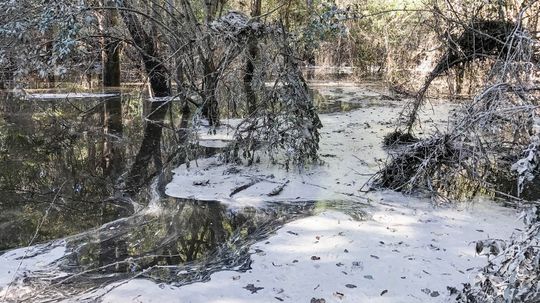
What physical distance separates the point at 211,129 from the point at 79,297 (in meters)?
5.01

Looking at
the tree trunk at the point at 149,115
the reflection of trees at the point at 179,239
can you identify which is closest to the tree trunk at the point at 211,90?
the tree trunk at the point at 149,115

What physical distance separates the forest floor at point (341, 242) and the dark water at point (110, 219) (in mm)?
189

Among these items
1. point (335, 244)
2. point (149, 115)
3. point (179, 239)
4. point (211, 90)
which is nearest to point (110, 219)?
point (179, 239)

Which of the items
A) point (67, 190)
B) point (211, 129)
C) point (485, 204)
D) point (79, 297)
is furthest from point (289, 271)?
point (211, 129)

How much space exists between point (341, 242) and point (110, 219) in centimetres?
205

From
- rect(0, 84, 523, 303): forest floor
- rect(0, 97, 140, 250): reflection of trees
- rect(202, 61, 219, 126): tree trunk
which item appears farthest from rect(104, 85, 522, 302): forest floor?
rect(202, 61, 219, 126): tree trunk

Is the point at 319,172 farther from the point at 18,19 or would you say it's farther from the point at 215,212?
the point at 18,19

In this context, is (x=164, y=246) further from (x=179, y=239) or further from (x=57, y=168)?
(x=57, y=168)

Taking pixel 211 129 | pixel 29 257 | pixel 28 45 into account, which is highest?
pixel 28 45

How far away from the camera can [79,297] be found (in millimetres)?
2732

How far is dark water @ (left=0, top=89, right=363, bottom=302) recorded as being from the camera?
3.15 metres

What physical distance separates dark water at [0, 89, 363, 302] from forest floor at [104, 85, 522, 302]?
0.19 meters

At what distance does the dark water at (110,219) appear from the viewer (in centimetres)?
315

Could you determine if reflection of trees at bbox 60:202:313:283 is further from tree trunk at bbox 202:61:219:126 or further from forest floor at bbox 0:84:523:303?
tree trunk at bbox 202:61:219:126
